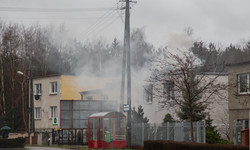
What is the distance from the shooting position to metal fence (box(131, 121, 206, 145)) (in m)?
25.9

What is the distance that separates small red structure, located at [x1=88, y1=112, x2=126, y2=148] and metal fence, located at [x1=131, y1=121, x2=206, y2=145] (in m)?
0.91

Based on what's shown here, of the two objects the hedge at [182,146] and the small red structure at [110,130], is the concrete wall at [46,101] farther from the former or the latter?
the hedge at [182,146]

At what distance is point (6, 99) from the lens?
6569cm

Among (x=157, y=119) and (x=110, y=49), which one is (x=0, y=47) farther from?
(x=157, y=119)

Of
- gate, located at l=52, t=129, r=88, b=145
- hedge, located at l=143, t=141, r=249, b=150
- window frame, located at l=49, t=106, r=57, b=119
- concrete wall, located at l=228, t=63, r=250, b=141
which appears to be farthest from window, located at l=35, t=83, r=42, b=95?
hedge, located at l=143, t=141, r=249, b=150

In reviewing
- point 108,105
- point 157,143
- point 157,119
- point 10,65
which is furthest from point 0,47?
point 157,143

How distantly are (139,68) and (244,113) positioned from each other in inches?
601

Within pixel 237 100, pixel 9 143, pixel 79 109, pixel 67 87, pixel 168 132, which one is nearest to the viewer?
pixel 168 132

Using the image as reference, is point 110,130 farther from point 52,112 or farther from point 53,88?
point 53,88

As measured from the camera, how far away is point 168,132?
28.6 meters

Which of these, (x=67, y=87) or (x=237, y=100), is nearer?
(x=237, y=100)

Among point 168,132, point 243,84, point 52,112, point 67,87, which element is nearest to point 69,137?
point 67,87

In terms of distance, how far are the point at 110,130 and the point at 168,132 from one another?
15.7 feet

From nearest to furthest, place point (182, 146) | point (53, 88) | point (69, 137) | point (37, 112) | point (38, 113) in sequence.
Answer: point (182, 146)
point (69, 137)
point (53, 88)
point (38, 113)
point (37, 112)
